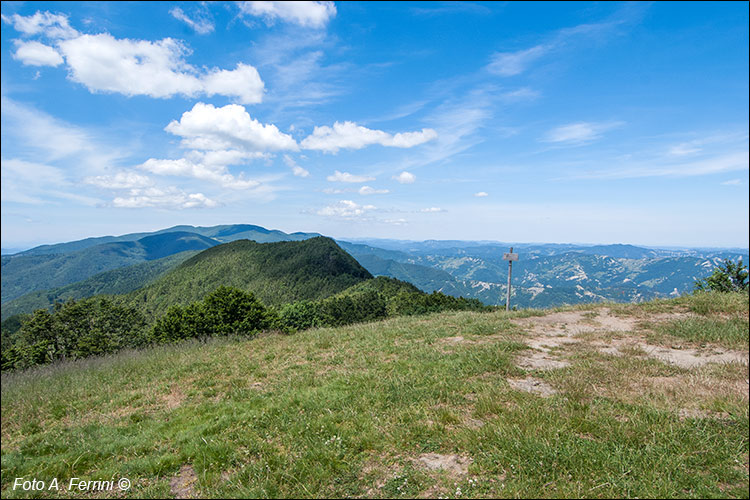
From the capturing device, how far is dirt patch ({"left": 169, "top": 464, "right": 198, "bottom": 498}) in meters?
4.00

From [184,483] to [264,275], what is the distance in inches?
6779

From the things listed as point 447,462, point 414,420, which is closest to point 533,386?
point 414,420

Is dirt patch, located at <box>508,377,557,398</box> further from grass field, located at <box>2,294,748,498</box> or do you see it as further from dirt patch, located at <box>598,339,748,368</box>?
dirt patch, located at <box>598,339,748,368</box>

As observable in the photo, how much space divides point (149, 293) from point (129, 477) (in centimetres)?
17878

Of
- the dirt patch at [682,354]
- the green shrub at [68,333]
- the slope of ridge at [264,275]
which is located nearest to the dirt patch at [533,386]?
the dirt patch at [682,354]

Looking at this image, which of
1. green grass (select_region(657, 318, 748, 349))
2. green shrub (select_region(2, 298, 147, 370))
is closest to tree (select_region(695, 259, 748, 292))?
green grass (select_region(657, 318, 748, 349))

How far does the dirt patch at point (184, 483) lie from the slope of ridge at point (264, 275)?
131 metres

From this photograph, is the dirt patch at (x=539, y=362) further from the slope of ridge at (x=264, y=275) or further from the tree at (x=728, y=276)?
the slope of ridge at (x=264, y=275)

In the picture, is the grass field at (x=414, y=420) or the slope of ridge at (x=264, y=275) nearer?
the grass field at (x=414, y=420)

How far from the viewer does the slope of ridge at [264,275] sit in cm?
14288

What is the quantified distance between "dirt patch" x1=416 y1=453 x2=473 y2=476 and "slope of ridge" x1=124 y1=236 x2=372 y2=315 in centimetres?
13202

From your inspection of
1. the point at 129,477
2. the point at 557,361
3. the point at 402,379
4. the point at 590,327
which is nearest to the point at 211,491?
the point at 129,477

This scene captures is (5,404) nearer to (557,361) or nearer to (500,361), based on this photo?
(500,361)

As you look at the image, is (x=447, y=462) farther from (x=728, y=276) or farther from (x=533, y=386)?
(x=728, y=276)
